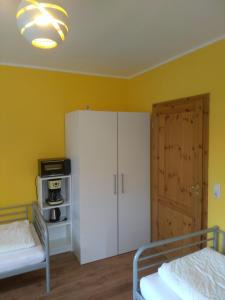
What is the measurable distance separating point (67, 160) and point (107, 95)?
130 cm

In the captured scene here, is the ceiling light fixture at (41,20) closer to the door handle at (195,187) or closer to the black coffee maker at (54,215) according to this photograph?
the door handle at (195,187)

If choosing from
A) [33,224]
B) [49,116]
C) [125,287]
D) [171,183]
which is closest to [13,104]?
[49,116]

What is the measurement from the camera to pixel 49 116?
11.0 ft

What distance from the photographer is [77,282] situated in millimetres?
2643

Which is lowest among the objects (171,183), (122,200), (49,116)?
(122,200)

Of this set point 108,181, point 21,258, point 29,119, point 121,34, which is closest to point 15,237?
A: point 21,258

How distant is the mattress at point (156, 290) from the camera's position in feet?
5.74

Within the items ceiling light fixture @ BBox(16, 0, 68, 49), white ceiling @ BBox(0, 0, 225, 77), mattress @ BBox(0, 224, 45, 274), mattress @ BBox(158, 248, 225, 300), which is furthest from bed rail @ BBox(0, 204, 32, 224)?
ceiling light fixture @ BBox(16, 0, 68, 49)

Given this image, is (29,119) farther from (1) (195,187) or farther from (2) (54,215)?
(1) (195,187)

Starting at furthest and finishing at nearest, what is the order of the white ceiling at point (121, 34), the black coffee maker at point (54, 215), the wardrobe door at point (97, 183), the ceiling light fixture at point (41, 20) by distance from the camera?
the black coffee maker at point (54, 215)
the wardrobe door at point (97, 183)
the white ceiling at point (121, 34)
the ceiling light fixture at point (41, 20)

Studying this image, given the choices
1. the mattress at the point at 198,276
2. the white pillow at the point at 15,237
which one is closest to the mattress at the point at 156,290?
the mattress at the point at 198,276

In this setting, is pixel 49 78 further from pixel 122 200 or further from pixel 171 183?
pixel 171 183

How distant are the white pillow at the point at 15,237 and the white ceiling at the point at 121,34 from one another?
206 centimetres

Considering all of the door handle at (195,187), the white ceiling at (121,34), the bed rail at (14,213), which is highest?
the white ceiling at (121,34)
